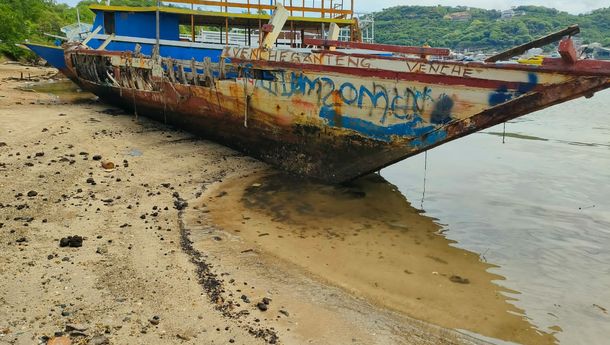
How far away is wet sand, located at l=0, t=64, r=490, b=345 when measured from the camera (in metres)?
3.55

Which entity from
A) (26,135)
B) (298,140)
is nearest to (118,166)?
(26,135)

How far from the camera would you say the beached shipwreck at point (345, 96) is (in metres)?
5.89

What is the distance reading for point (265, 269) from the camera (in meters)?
4.87

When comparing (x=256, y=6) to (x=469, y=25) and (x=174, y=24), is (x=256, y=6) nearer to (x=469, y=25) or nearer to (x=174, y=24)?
(x=174, y=24)

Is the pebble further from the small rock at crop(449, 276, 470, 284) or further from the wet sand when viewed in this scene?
the small rock at crop(449, 276, 470, 284)

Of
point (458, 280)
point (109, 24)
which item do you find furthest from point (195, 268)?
point (109, 24)

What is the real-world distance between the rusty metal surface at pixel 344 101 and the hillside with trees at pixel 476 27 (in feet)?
181

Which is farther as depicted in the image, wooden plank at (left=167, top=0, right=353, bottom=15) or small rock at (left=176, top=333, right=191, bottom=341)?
wooden plank at (left=167, top=0, right=353, bottom=15)

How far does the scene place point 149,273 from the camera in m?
4.35

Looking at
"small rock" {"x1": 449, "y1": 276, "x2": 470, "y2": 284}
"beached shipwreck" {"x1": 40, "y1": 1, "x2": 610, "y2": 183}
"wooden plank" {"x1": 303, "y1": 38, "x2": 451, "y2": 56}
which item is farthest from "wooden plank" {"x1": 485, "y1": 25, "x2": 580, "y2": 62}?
"small rock" {"x1": 449, "y1": 276, "x2": 470, "y2": 284}

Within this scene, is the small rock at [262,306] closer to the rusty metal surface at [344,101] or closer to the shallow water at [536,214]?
the shallow water at [536,214]

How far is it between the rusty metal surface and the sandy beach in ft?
2.52

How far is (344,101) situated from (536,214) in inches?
144

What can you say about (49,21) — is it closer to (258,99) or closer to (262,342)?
(258,99)
